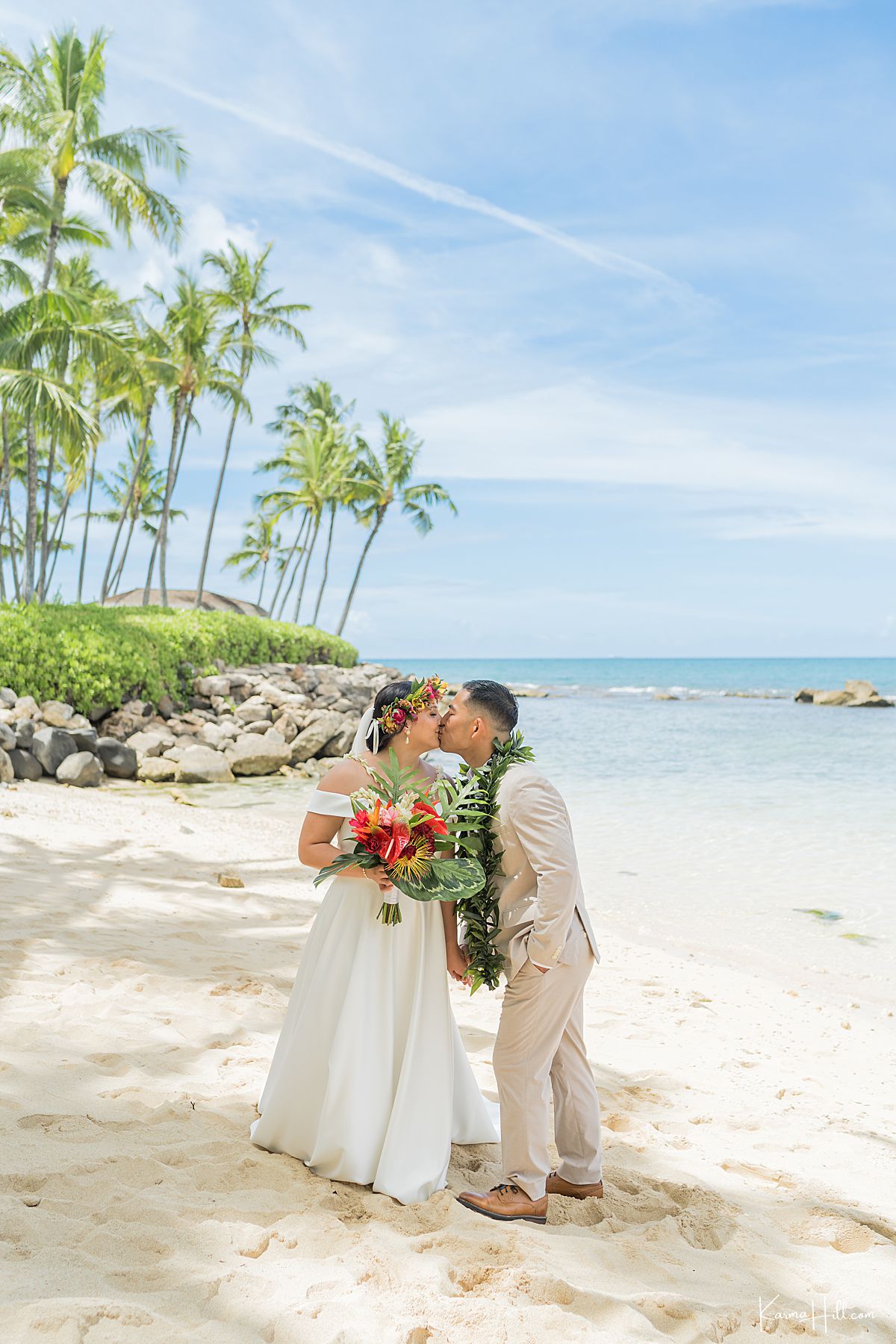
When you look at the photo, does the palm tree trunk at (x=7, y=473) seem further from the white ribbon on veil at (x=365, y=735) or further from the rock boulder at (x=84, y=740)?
the white ribbon on veil at (x=365, y=735)

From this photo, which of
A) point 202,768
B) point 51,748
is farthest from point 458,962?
point 202,768

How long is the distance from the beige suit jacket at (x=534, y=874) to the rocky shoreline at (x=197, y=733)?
10.7 m

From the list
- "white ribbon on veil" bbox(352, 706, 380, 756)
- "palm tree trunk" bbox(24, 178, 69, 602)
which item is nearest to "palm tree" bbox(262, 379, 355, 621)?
"palm tree trunk" bbox(24, 178, 69, 602)

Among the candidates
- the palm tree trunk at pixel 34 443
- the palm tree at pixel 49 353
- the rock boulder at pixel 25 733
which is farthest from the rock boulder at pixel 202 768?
the palm tree trunk at pixel 34 443

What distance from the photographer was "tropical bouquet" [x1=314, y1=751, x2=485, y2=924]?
301cm

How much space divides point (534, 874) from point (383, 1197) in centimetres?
119

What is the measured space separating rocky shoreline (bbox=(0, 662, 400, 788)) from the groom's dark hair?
10730 millimetres

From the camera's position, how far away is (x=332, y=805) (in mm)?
3289

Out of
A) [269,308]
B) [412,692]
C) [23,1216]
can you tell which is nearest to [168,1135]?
[23,1216]

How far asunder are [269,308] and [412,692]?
108 feet

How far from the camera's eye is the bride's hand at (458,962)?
3.35 m

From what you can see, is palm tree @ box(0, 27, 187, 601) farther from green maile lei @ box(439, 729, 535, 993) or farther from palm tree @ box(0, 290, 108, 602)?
green maile lei @ box(439, 729, 535, 993)

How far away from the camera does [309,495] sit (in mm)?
38125

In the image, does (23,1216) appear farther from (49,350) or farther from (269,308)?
(269,308)
